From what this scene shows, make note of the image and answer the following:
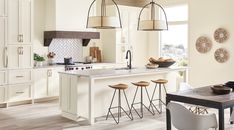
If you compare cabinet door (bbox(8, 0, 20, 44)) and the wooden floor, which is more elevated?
cabinet door (bbox(8, 0, 20, 44))

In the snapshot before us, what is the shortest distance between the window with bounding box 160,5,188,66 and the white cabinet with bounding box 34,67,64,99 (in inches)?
129

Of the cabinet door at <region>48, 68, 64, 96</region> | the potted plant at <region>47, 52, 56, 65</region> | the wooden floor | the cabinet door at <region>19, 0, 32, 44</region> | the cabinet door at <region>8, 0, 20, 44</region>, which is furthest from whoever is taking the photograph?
the potted plant at <region>47, 52, 56, 65</region>

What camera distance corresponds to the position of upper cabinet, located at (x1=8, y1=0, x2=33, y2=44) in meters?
6.80

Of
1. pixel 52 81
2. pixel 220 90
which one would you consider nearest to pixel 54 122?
pixel 52 81

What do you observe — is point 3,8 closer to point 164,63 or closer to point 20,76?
point 20,76

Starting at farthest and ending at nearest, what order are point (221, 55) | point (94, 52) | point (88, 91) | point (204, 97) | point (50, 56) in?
point (94, 52)
point (50, 56)
point (221, 55)
point (88, 91)
point (204, 97)

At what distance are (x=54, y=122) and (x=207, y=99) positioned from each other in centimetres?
288

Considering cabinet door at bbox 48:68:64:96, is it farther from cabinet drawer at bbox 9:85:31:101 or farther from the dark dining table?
the dark dining table

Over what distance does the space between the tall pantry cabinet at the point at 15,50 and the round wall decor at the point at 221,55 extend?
443 centimetres

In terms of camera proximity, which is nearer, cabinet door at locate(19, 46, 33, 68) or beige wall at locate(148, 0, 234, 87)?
cabinet door at locate(19, 46, 33, 68)

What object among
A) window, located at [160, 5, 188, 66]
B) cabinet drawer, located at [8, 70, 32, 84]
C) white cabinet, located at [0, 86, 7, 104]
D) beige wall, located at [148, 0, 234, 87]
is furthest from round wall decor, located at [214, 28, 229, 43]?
white cabinet, located at [0, 86, 7, 104]

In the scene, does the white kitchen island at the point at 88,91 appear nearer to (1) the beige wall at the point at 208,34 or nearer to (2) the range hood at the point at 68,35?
(2) the range hood at the point at 68,35

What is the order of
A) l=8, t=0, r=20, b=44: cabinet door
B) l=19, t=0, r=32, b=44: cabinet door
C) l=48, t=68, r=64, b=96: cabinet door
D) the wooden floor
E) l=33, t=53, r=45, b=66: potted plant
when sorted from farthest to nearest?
1. l=33, t=53, r=45, b=66: potted plant
2. l=48, t=68, r=64, b=96: cabinet door
3. l=19, t=0, r=32, b=44: cabinet door
4. l=8, t=0, r=20, b=44: cabinet door
5. the wooden floor

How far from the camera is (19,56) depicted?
697 cm
